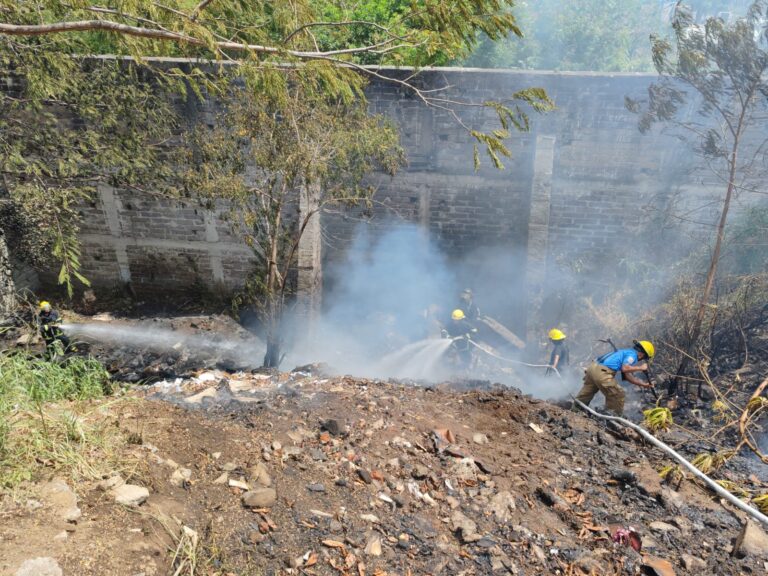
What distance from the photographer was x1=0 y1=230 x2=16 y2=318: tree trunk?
9406 millimetres

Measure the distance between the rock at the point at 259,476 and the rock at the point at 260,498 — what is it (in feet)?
0.44

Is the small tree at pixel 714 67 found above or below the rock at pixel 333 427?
above

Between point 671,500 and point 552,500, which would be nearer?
point 552,500

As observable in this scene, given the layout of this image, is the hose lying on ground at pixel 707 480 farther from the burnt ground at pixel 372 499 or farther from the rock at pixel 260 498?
the rock at pixel 260 498

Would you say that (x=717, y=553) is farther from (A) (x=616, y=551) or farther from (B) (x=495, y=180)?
(B) (x=495, y=180)

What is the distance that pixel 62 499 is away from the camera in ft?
9.80

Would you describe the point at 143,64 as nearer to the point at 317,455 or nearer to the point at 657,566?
the point at 317,455

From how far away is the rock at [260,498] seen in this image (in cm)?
353

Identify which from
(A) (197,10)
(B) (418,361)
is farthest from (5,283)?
(A) (197,10)

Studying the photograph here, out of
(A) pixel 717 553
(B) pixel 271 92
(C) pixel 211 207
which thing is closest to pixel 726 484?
(A) pixel 717 553

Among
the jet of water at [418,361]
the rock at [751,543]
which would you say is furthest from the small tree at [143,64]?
the jet of water at [418,361]

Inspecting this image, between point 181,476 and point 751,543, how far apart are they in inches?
168

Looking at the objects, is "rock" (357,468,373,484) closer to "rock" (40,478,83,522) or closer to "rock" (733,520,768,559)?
"rock" (40,478,83,522)

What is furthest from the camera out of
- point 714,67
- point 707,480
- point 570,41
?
point 570,41
